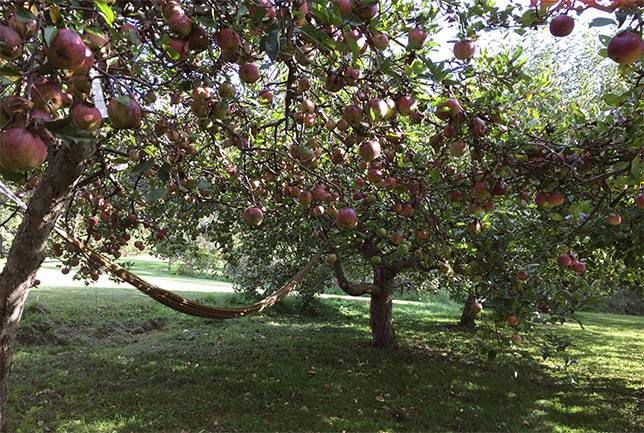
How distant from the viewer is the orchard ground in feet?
16.3

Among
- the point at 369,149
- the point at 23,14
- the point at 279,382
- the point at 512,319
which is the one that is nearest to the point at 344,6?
the point at 369,149

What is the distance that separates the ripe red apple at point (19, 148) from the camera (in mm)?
807

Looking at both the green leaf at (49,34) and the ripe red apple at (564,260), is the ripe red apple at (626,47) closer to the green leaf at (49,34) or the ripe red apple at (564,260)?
the green leaf at (49,34)

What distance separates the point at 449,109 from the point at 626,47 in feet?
1.97

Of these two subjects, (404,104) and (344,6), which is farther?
(404,104)

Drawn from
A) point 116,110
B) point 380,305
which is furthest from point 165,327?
point 116,110

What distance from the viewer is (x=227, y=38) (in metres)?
1.39

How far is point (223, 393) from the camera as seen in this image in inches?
225

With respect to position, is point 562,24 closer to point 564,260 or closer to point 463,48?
point 463,48

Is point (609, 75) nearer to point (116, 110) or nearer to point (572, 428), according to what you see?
point (572, 428)

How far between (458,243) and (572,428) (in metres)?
3.44

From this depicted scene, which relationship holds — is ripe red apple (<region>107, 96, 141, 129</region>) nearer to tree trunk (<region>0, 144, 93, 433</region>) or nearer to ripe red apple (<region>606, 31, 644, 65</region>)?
ripe red apple (<region>606, 31, 644, 65</region>)

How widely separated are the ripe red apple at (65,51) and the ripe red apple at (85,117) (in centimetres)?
13

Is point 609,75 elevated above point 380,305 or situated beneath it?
elevated above
